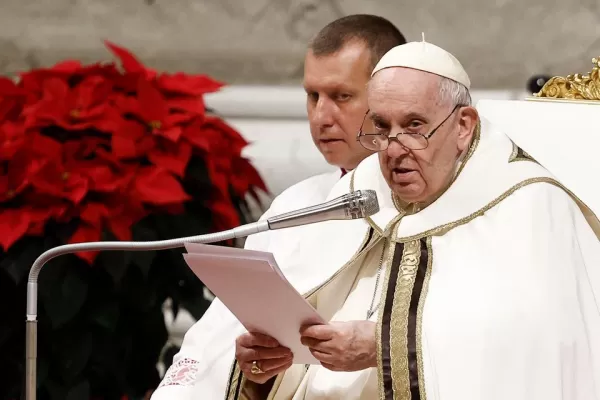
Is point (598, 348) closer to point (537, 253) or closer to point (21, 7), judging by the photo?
point (537, 253)

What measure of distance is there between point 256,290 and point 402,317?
1.05 feet

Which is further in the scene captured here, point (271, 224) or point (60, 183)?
point (60, 183)

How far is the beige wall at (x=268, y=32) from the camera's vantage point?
4012 millimetres

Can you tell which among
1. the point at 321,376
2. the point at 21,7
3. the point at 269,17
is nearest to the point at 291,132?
the point at 269,17

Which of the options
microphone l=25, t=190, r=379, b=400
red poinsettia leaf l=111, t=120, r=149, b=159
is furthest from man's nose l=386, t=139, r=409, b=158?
red poinsettia leaf l=111, t=120, r=149, b=159

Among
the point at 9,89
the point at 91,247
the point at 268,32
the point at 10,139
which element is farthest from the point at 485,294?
the point at 268,32

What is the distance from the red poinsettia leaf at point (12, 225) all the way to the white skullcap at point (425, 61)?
4.06 feet

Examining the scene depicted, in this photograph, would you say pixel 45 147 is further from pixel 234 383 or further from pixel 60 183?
pixel 234 383

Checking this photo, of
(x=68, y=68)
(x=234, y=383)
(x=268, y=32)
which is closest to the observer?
(x=234, y=383)

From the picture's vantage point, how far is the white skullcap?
270 centimetres

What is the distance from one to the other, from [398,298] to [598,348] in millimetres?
420

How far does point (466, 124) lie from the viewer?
8.93 ft

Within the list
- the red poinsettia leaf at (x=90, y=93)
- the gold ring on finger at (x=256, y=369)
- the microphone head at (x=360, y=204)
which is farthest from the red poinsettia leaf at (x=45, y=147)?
the microphone head at (x=360, y=204)

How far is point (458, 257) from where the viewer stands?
2.65 metres
